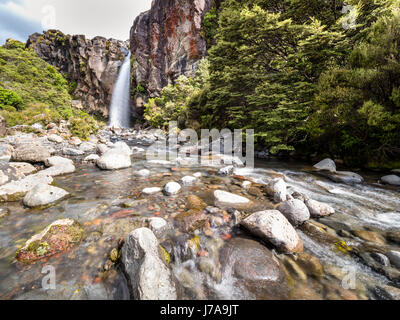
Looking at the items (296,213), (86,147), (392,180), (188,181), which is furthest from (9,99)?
(392,180)

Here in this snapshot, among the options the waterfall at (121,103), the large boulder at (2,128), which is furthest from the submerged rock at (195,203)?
the waterfall at (121,103)

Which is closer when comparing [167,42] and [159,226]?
[159,226]

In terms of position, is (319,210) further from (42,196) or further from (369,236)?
(42,196)

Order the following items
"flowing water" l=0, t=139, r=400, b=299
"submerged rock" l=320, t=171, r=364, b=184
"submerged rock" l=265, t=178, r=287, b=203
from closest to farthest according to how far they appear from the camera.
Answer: "flowing water" l=0, t=139, r=400, b=299 < "submerged rock" l=265, t=178, r=287, b=203 < "submerged rock" l=320, t=171, r=364, b=184

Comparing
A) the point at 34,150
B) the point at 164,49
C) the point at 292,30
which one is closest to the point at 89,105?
the point at 164,49

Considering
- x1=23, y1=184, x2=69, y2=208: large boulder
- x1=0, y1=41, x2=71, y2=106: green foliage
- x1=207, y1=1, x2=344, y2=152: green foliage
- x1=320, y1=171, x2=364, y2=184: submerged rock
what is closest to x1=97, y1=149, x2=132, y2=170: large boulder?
x1=23, y1=184, x2=69, y2=208: large boulder

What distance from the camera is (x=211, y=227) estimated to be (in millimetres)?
2711

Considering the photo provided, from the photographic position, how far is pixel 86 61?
35000 millimetres

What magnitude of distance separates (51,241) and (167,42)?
1345 inches

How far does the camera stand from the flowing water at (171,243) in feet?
5.56

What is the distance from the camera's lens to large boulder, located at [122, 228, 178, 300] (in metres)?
1.54

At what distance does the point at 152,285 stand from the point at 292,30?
10151 millimetres

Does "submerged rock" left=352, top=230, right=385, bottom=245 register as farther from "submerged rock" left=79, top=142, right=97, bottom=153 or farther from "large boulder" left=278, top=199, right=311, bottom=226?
"submerged rock" left=79, top=142, right=97, bottom=153

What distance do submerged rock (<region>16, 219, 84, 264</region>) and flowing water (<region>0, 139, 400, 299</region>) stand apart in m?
0.11
